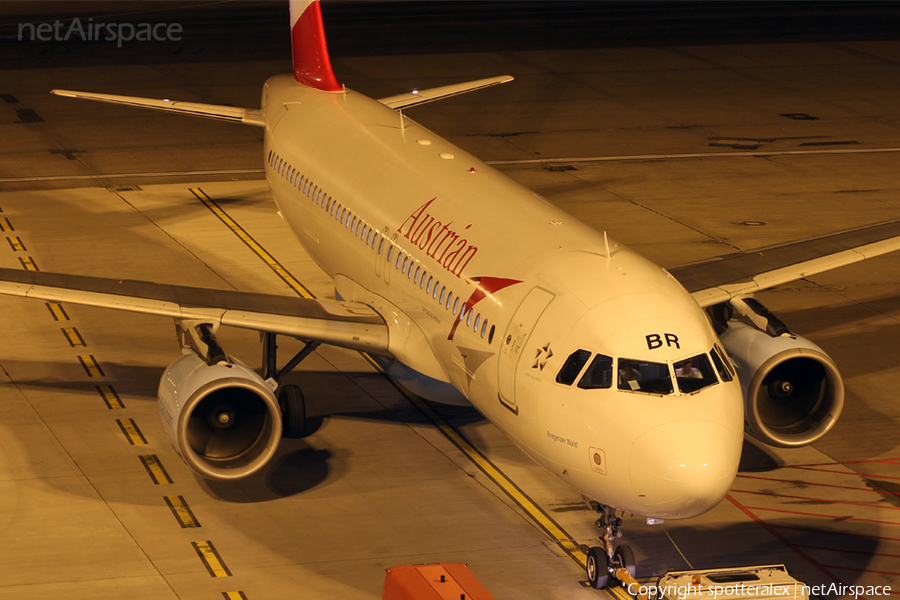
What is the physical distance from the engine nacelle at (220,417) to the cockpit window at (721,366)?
663 centimetres

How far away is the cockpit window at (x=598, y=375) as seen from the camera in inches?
666

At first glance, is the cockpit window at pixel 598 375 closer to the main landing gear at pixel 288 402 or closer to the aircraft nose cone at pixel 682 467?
the aircraft nose cone at pixel 682 467

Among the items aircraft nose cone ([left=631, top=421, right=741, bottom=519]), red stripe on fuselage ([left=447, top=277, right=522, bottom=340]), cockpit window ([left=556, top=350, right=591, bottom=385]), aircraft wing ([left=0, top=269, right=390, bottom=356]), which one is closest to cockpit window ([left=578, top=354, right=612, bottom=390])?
cockpit window ([left=556, top=350, right=591, bottom=385])

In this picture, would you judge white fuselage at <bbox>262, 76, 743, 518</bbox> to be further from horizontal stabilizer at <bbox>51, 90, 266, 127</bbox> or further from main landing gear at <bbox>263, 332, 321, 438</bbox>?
horizontal stabilizer at <bbox>51, 90, 266, 127</bbox>

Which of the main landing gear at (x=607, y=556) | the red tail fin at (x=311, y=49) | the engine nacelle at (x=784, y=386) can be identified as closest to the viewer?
the main landing gear at (x=607, y=556)

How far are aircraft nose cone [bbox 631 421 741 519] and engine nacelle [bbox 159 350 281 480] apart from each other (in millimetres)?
6096

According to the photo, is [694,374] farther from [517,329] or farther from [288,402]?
[288,402]

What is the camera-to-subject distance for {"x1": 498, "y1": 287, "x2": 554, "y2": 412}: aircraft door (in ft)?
60.2

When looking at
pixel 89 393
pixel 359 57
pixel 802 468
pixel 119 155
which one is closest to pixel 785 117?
pixel 359 57

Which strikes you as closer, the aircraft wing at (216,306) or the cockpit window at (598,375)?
the cockpit window at (598,375)

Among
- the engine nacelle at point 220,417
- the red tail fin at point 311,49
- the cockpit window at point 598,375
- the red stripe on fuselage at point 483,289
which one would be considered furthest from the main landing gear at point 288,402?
the red tail fin at point 311,49

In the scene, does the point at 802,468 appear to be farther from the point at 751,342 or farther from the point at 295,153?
the point at 295,153

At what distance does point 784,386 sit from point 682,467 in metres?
5.32

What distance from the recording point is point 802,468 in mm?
22875
